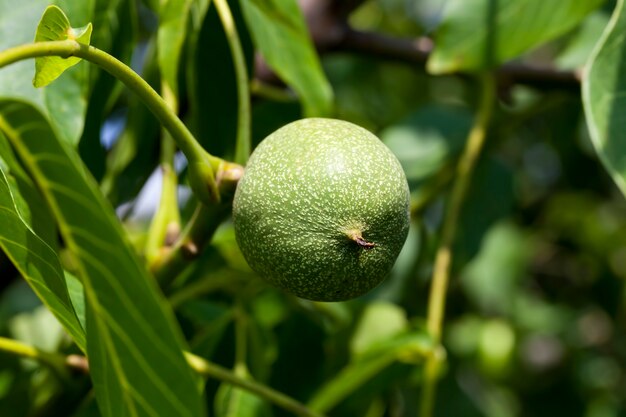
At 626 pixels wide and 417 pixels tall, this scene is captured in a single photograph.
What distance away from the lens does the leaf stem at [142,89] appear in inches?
34.5

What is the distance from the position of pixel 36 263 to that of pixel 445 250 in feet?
3.43

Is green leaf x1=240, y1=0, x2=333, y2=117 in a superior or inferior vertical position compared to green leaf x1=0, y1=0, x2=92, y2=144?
inferior

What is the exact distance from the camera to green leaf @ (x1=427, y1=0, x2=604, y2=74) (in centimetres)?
157

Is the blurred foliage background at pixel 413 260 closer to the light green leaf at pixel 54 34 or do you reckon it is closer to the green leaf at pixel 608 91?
the light green leaf at pixel 54 34

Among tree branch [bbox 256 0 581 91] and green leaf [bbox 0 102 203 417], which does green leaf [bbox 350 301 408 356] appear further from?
green leaf [bbox 0 102 203 417]

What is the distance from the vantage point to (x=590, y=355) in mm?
3305

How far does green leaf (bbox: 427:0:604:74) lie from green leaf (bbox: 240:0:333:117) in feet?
0.97

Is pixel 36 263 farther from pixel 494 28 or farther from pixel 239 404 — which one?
pixel 494 28

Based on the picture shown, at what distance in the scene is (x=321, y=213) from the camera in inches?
40.3

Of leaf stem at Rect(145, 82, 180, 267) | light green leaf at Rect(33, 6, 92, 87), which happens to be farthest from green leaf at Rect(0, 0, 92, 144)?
light green leaf at Rect(33, 6, 92, 87)

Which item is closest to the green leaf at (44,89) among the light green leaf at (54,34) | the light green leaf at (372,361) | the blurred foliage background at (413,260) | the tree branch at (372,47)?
the blurred foliage background at (413,260)

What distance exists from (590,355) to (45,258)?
2776mm

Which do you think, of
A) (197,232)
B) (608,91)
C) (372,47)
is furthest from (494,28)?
(197,232)

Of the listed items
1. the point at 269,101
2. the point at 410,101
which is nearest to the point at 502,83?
the point at 269,101
